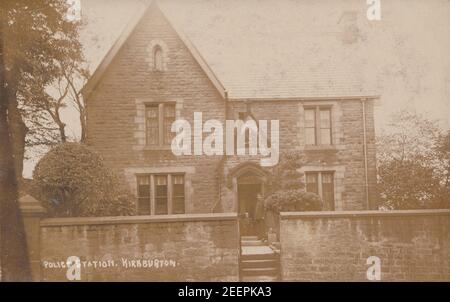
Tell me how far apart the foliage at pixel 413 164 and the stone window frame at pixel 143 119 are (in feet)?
18.2

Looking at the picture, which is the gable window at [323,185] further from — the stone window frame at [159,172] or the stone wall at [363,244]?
the stone window frame at [159,172]

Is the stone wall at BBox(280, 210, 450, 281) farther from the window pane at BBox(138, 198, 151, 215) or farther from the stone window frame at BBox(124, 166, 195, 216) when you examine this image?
the window pane at BBox(138, 198, 151, 215)

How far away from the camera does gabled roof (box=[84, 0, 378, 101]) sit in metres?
10.5

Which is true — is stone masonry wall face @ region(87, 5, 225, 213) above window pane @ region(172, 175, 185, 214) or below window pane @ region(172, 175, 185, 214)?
above

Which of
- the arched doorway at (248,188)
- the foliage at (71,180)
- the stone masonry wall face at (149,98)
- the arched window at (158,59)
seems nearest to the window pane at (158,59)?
the arched window at (158,59)

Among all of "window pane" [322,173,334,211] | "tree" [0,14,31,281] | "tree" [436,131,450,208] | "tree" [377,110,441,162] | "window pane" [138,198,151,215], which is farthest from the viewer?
"window pane" [322,173,334,211]

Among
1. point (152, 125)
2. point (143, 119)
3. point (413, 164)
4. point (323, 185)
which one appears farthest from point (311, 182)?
point (143, 119)

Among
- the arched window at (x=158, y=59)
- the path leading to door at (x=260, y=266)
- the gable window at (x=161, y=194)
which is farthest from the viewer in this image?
the arched window at (x=158, y=59)

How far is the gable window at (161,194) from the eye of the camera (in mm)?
10867

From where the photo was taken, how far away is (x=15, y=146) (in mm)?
9211

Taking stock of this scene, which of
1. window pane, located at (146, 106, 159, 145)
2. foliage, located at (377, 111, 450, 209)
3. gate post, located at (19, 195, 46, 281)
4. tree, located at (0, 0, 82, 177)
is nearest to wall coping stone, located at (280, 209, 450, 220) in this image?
foliage, located at (377, 111, 450, 209)

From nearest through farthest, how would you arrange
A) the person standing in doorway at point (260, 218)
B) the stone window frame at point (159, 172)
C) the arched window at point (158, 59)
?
the person standing in doorway at point (260, 218) → the stone window frame at point (159, 172) → the arched window at point (158, 59)

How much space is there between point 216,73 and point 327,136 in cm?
357

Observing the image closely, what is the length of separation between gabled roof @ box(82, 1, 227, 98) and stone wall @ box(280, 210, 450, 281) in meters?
4.85
